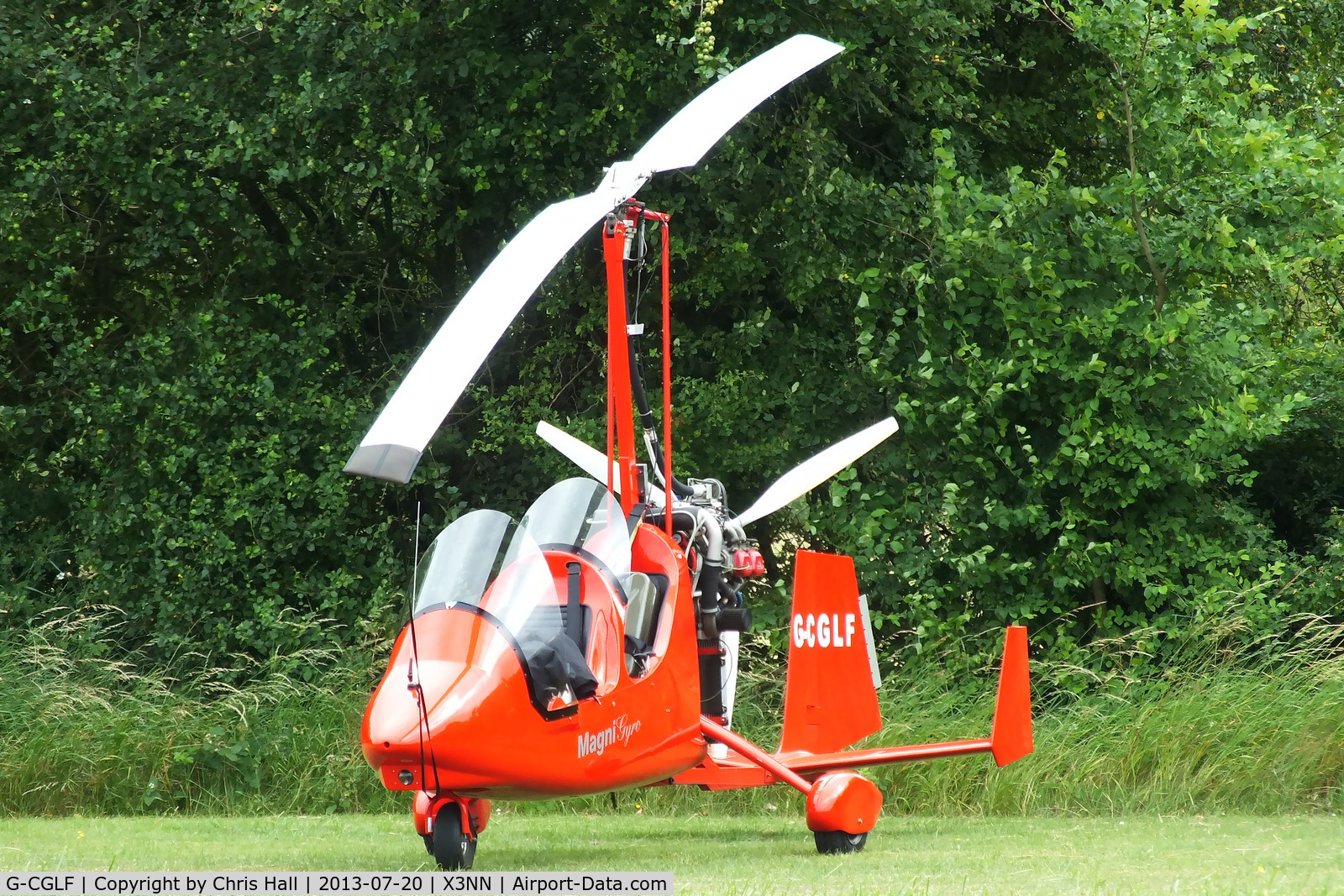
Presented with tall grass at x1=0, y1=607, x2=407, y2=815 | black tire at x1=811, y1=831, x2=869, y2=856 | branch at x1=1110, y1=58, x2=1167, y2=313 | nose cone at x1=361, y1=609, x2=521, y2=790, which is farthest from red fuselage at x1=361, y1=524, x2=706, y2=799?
branch at x1=1110, y1=58, x2=1167, y2=313

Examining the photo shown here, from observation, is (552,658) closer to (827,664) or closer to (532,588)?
(532,588)

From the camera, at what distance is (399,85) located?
8.88m

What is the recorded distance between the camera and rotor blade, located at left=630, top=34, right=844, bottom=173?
201 inches

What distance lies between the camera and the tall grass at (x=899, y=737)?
7148mm

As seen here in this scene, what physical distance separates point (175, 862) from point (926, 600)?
15.9 ft

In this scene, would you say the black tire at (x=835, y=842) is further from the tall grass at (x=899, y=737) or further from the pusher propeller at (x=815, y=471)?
the tall grass at (x=899, y=737)

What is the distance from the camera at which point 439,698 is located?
4492 mm

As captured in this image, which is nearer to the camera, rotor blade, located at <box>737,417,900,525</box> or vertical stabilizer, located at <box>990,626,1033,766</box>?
vertical stabilizer, located at <box>990,626,1033,766</box>

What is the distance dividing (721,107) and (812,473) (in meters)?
1.90

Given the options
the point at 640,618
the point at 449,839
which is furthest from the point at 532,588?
the point at 449,839

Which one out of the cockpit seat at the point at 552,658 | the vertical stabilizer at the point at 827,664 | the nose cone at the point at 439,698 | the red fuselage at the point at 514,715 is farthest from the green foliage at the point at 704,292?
the cockpit seat at the point at 552,658

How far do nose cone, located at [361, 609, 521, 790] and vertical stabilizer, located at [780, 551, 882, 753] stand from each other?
6.79ft

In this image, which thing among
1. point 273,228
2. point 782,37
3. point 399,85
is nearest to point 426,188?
point 399,85
